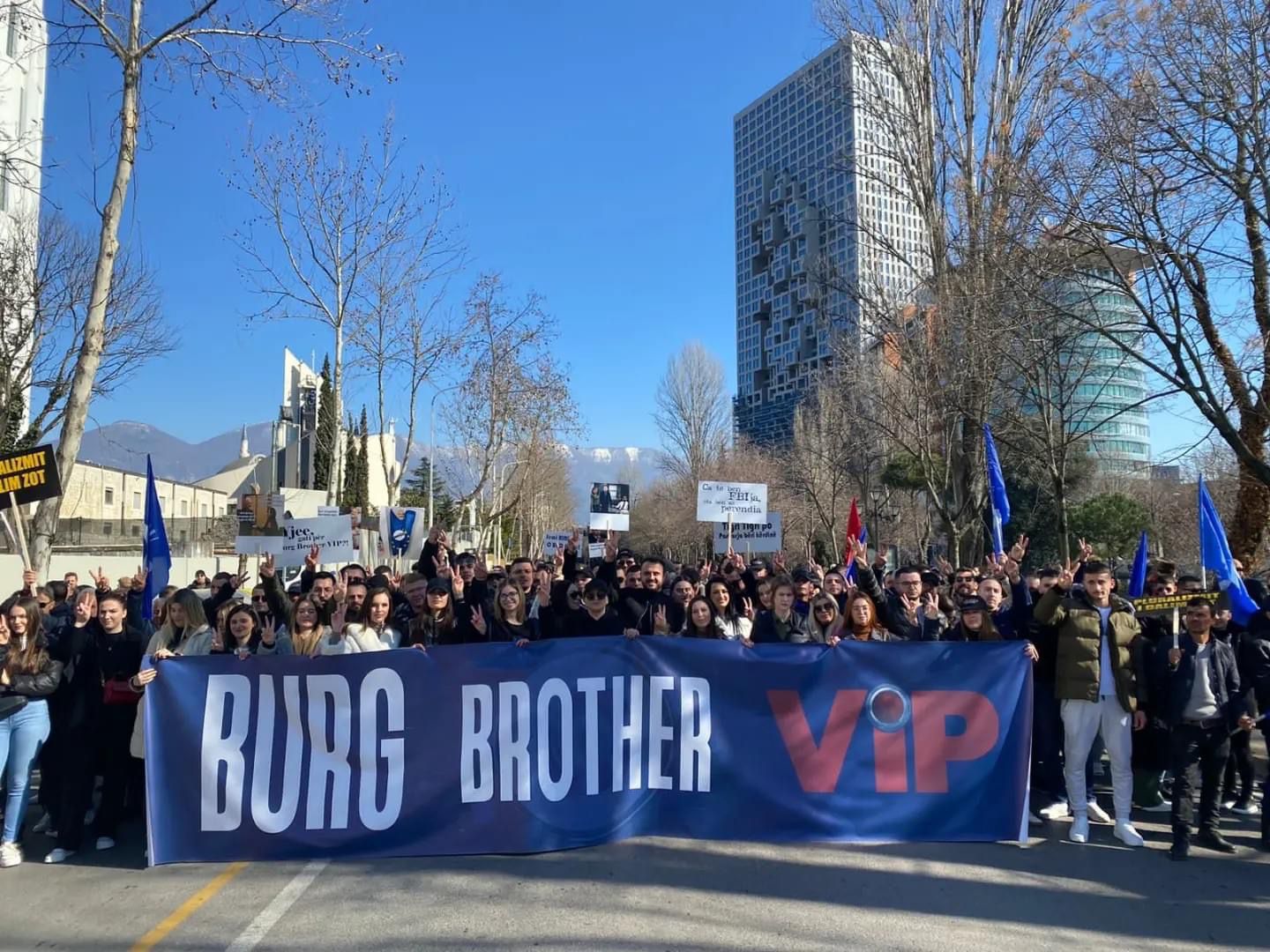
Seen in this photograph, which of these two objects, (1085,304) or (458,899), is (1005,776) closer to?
(458,899)

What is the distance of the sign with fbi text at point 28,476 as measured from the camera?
9.12 m

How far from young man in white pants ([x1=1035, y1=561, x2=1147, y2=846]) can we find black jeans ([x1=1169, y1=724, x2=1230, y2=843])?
31cm

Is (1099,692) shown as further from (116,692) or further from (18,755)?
(18,755)

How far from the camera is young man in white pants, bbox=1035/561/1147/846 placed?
6371mm

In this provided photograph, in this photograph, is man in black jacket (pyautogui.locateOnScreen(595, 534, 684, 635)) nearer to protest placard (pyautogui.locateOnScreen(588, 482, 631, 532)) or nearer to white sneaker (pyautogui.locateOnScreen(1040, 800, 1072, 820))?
white sneaker (pyautogui.locateOnScreen(1040, 800, 1072, 820))

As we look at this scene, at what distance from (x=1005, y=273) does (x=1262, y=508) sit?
5.58 metres

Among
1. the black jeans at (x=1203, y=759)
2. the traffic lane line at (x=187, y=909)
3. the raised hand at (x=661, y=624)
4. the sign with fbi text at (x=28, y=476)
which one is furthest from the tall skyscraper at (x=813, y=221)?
the traffic lane line at (x=187, y=909)

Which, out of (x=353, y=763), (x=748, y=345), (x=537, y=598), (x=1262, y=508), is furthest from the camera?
(x=748, y=345)

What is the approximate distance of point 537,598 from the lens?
9062 mm

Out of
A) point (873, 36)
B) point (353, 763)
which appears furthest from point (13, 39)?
point (353, 763)

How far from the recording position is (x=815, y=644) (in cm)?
A: 630

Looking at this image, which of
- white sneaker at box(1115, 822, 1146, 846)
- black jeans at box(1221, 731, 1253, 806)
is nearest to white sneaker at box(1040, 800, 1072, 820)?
white sneaker at box(1115, 822, 1146, 846)

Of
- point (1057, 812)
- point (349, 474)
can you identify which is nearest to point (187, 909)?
point (1057, 812)

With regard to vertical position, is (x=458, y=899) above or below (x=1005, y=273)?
below
